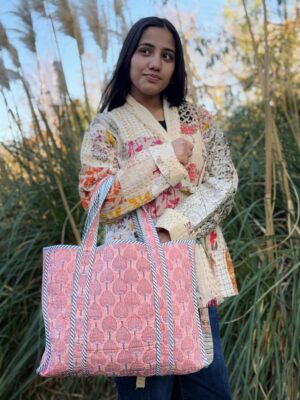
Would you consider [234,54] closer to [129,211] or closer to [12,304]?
[12,304]

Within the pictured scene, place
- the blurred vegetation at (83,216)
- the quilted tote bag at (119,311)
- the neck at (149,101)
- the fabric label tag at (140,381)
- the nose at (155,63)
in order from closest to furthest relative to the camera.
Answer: the quilted tote bag at (119,311) < the fabric label tag at (140,381) < the nose at (155,63) < the neck at (149,101) < the blurred vegetation at (83,216)

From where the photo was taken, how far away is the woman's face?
1.46 meters

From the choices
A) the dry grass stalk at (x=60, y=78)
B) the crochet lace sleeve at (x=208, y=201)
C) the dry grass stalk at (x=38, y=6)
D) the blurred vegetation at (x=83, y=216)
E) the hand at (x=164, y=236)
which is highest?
the dry grass stalk at (x=38, y=6)

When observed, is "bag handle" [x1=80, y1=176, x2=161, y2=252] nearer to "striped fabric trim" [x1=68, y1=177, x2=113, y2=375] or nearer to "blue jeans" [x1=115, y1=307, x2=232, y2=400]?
"striped fabric trim" [x1=68, y1=177, x2=113, y2=375]

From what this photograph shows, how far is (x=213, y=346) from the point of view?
1.51 metres

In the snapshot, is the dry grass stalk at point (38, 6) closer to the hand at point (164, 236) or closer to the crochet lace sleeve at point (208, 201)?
the crochet lace sleeve at point (208, 201)

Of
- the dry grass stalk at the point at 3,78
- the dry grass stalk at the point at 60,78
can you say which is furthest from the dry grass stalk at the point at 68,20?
the dry grass stalk at the point at 3,78

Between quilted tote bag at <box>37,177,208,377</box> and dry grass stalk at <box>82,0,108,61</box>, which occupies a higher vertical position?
dry grass stalk at <box>82,0,108,61</box>

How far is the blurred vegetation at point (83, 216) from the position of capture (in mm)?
2129

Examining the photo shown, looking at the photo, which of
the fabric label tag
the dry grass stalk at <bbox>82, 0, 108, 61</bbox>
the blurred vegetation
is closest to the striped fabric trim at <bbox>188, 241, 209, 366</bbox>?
the fabric label tag

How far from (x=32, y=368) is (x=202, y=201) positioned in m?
1.56

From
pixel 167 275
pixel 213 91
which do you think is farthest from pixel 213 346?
pixel 213 91

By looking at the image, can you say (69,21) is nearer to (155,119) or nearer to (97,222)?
(155,119)

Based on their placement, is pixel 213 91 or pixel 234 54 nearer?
pixel 213 91
